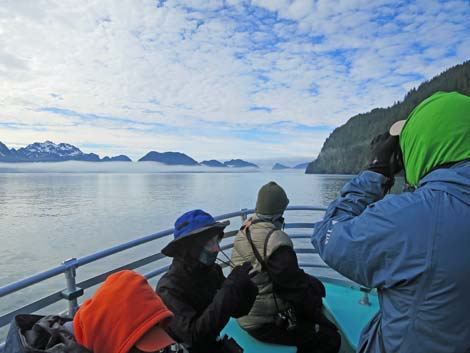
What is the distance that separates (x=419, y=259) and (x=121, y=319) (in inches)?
40.3

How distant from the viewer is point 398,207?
1045 millimetres


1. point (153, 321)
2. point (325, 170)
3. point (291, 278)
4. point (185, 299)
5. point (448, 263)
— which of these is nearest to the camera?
point (448, 263)

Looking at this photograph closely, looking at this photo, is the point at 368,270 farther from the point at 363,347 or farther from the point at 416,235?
the point at 363,347

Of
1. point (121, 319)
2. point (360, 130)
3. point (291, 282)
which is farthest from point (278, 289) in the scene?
point (360, 130)

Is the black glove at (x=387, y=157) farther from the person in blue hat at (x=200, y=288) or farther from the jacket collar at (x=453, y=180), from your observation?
the person in blue hat at (x=200, y=288)

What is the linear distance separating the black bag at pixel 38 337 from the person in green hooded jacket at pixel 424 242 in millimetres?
957

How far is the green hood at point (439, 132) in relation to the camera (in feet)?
3.44

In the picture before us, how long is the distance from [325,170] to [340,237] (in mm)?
143436

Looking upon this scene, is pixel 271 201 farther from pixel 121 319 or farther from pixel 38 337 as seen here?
pixel 38 337

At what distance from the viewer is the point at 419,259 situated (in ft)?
3.30

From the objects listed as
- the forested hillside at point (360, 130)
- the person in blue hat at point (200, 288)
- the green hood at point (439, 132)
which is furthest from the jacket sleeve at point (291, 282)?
the forested hillside at point (360, 130)

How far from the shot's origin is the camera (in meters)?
2.52

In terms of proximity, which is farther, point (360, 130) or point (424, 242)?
point (360, 130)

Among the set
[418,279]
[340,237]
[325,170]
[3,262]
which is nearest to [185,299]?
[340,237]
